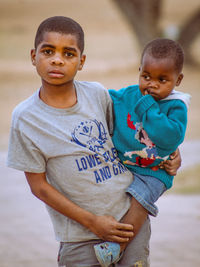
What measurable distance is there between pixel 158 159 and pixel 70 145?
398 millimetres

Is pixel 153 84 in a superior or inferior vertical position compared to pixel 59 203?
superior

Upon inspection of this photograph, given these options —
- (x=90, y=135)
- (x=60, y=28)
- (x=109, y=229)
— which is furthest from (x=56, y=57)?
(x=109, y=229)

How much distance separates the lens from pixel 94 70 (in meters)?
14.0

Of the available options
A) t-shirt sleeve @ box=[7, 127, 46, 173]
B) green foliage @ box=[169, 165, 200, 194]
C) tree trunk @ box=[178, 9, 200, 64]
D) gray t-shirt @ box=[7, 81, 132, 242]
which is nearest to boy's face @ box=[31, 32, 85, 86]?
gray t-shirt @ box=[7, 81, 132, 242]

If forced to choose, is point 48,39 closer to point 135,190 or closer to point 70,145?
point 70,145

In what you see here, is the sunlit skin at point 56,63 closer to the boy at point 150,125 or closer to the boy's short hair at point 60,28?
the boy's short hair at point 60,28

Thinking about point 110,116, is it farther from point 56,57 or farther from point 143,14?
point 143,14

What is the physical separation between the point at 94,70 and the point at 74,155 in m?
12.3

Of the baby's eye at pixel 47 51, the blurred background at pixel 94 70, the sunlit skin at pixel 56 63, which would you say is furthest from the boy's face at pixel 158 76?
the blurred background at pixel 94 70

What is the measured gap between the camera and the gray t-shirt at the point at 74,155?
72.3 inches

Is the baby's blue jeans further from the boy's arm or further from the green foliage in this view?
the green foliage

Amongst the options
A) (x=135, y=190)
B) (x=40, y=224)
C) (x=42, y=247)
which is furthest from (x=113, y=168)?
(x=40, y=224)

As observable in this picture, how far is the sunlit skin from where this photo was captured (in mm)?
1846

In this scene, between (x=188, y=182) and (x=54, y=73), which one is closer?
(x=54, y=73)
